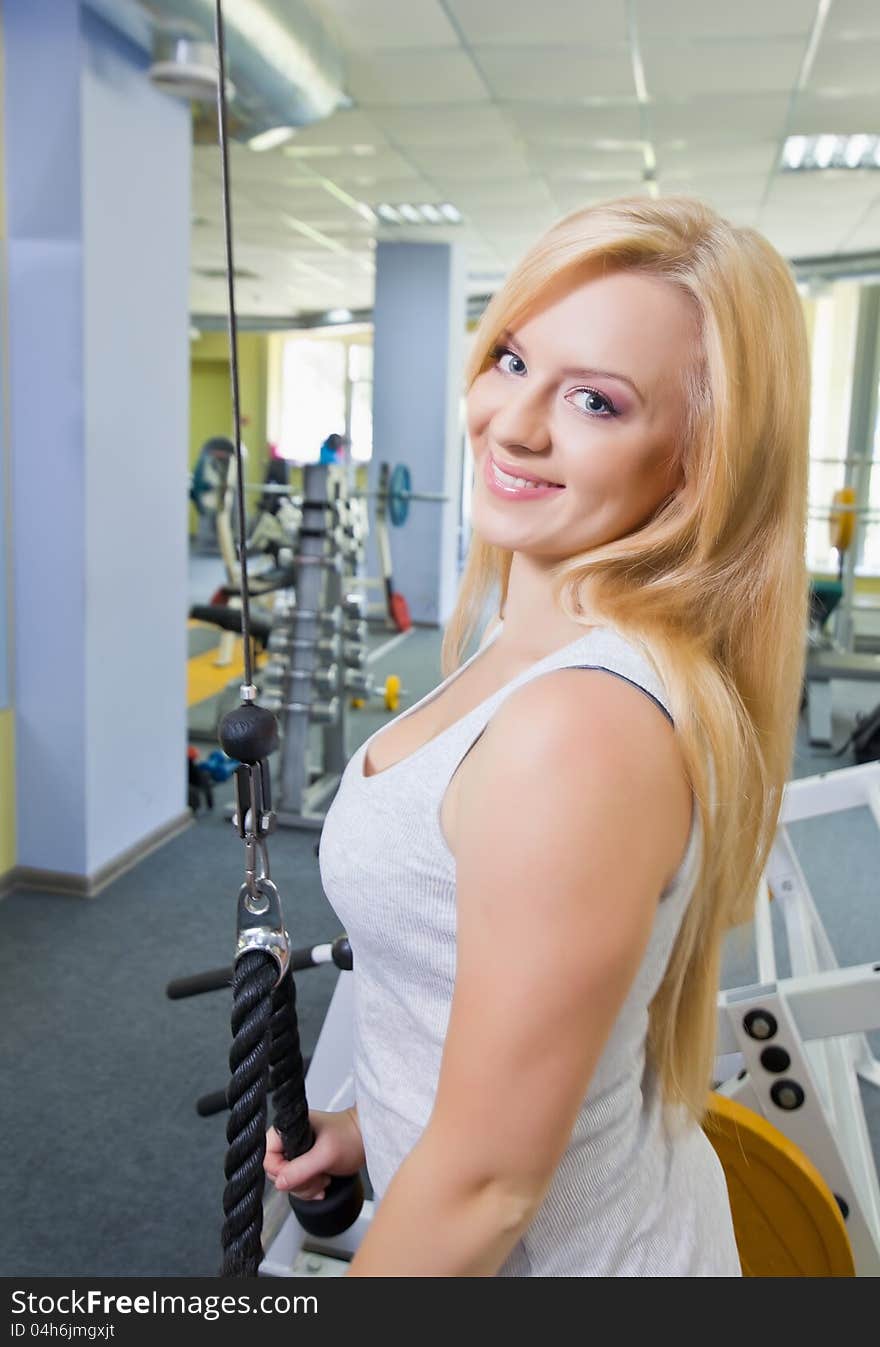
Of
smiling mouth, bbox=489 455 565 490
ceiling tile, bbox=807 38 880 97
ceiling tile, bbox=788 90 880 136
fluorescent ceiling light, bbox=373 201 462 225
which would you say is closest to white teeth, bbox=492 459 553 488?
smiling mouth, bbox=489 455 565 490

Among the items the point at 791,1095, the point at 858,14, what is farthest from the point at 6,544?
the point at 858,14

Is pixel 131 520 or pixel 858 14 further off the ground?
pixel 858 14

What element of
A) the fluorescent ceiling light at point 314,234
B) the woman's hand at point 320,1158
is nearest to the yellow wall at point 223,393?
the fluorescent ceiling light at point 314,234

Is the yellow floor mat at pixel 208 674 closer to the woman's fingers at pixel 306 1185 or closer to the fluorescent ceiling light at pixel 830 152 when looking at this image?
the fluorescent ceiling light at pixel 830 152

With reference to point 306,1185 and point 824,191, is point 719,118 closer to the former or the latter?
point 824,191

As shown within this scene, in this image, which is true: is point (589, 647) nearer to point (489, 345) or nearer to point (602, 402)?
point (602, 402)

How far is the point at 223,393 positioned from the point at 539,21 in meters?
11.1

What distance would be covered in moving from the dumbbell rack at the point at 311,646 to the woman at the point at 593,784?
3.26 meters

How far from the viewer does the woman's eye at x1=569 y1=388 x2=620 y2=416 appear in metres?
0.69

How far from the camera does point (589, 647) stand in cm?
64

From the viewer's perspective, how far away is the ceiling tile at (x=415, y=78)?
412cm

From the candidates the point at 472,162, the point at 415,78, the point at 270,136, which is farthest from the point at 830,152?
the point at 270,136

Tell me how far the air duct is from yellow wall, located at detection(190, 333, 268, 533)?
10.3 meters
